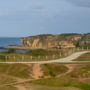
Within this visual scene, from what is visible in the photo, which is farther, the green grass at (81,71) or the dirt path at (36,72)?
the dirt path at (36,72)

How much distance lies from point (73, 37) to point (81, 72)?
122393 mm

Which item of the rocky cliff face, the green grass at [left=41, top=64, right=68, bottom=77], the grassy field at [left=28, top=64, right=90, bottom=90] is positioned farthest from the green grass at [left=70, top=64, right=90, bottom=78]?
the rocky cliff face

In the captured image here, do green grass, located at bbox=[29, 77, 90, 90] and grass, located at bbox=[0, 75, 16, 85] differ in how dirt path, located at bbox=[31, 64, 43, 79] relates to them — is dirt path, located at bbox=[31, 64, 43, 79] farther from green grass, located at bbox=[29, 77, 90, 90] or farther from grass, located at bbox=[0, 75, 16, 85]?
green grass, located at bbox=[29, 77, 90, 90]

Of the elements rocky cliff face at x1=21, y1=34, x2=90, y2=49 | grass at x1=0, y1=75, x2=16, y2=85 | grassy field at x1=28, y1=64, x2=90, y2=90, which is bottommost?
grass at x1=0, y1=75, x2=16, y2=85

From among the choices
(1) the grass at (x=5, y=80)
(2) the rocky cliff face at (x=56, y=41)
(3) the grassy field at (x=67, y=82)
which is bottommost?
(1) the grass at (x=5, y=80)

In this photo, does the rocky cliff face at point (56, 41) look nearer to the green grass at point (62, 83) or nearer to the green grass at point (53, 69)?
the green grass at point (53, 69)

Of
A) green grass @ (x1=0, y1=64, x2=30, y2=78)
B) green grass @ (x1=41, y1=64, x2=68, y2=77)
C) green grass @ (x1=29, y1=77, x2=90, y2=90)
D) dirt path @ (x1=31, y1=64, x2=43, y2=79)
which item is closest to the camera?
green grass @ (x1=29, y1=77, x2=90, y2=90)

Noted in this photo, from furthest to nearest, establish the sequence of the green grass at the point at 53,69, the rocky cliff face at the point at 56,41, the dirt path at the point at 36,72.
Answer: the rocky cliff face at the point at 56,41
the green grass at the point at 53,69
the dirt path at the point at 36,72

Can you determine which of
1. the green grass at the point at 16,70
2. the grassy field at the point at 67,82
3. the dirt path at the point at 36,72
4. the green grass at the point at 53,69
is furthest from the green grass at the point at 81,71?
the green grass at the point at 16,70

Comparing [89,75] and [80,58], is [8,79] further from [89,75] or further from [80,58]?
[80,58]

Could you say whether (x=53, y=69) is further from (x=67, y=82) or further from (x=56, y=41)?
(x=56, y=41)

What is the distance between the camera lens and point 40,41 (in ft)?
627

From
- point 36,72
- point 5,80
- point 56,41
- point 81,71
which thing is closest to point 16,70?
point 36,72

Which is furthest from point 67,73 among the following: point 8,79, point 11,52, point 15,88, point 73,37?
point 73,37
